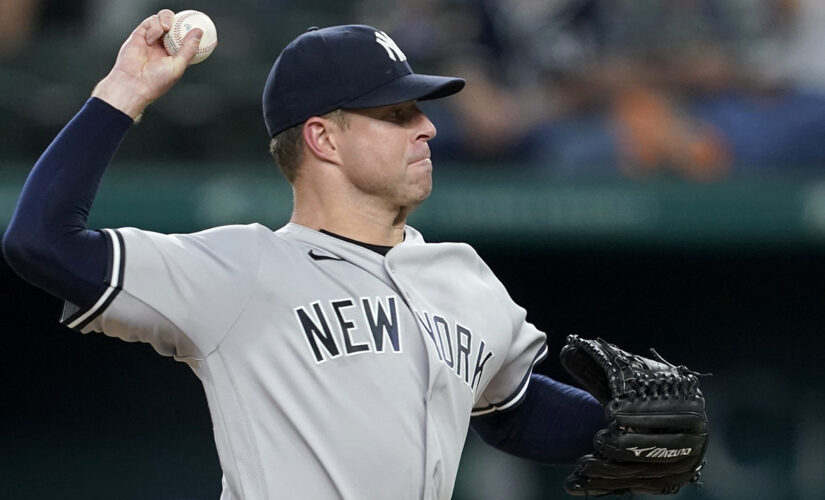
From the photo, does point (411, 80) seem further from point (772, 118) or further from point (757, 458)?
point (757, 458)

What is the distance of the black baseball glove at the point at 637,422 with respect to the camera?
7.58 ft

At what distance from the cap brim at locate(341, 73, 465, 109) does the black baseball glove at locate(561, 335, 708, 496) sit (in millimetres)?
581

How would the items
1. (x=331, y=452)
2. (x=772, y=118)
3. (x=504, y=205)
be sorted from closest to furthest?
(x=331, y=452), (x=504, y=205), (x=772, y=118)

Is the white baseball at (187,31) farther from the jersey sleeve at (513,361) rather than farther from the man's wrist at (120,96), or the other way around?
the jersey sleeve at (513,361)

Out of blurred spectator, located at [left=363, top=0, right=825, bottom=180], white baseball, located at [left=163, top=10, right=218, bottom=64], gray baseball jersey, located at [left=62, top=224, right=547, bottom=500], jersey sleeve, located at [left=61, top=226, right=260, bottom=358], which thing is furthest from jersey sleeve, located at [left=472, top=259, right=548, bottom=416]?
blurred spectator, located at [left=363, top=0, right=825, bottom=180]

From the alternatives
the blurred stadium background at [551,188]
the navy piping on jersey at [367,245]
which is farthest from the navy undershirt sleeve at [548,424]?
the blurred stadium background at [551,188]

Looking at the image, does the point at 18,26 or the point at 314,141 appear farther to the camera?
the point at 18,26

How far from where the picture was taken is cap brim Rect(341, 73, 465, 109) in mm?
2221

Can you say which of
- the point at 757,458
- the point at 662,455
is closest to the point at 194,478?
the point at 757,458

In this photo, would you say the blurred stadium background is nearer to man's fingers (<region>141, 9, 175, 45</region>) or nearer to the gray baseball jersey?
the gray baseball jersey

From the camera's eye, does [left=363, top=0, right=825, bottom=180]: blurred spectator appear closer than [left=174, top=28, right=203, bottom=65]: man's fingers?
No

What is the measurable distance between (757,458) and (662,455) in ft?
12.7

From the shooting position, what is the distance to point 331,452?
80.5 inches

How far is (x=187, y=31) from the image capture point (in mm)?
2092
